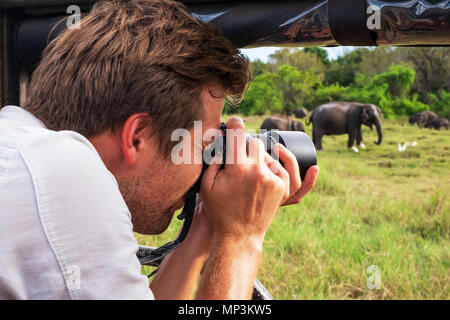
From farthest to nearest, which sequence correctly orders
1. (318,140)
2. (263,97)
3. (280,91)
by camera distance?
1. (280,91)
2. (263,97)
3. (318,140)

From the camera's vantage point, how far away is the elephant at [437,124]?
990 cm

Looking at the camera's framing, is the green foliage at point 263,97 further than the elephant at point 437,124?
Yes

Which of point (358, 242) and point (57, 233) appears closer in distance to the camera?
point (57, 233)

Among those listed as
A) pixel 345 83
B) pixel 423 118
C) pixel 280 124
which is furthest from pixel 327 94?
pixel 280 124

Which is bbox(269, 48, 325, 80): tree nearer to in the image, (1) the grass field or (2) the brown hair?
(1) the grass field

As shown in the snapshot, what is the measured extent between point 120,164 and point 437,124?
32.7ft

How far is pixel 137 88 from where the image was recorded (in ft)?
2.49

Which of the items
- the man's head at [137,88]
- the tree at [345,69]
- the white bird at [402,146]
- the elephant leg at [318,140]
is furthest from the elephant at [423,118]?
the man's head at [137,88]

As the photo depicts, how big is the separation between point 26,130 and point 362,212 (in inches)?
133

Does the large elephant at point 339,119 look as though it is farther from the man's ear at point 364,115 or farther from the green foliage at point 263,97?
the green foliage at point 263,97

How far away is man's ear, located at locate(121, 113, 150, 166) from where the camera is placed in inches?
29.6

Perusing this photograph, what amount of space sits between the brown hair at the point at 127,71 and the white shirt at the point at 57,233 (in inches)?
6.7

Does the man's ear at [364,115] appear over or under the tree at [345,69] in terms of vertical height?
under

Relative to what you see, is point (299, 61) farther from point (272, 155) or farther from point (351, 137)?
point (272, 155)
